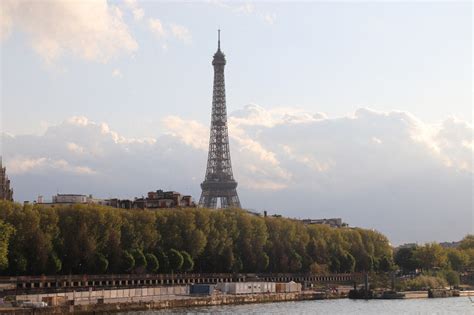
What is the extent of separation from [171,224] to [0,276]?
2512cm

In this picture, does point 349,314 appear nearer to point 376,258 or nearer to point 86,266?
point 86,266

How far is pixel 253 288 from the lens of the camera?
94.9m

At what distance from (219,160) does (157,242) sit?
2020 inches

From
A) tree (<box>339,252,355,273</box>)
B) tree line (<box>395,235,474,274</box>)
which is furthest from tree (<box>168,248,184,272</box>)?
tree line (<box>395,235,474,274</box>)

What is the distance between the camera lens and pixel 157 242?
324 feet

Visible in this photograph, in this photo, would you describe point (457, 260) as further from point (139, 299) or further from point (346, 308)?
point (139, 299)

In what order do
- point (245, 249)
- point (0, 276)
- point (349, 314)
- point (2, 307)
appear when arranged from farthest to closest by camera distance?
point (245, 249)
point (0, 276)
point (349, 314)
point (2, 307)

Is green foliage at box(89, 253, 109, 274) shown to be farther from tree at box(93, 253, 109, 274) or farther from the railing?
the railing

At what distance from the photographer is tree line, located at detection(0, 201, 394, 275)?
82438mm

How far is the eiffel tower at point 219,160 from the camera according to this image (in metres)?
146

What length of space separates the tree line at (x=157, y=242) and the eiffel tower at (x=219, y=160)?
19.1 metres

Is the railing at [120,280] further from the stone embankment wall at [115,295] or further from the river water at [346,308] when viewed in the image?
the river water at [346,308]

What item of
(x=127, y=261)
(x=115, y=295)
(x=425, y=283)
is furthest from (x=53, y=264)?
(x=425, y=283)

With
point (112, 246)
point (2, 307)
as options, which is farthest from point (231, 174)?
point (2, 307)
